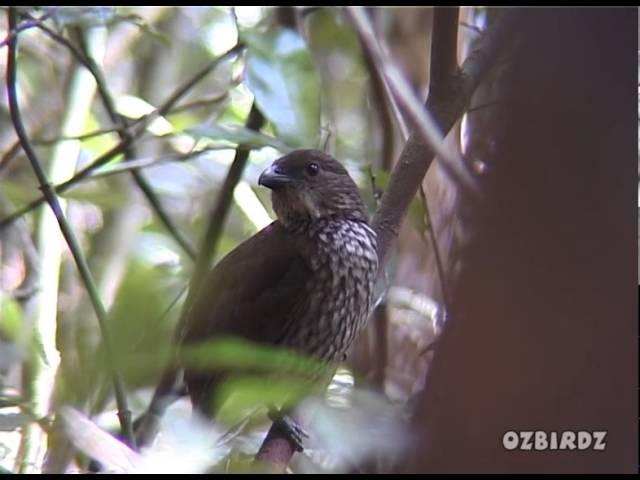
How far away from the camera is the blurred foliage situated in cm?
97

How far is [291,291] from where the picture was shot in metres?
2.62

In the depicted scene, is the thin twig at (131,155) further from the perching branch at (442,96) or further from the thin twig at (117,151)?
the perching branch at (442,96)

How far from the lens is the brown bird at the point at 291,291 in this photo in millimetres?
2557

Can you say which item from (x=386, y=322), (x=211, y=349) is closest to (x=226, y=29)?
(x=386, y=322)

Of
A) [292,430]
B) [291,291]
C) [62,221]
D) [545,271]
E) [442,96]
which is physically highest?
[442,96]

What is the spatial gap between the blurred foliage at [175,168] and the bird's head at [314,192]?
55 mm

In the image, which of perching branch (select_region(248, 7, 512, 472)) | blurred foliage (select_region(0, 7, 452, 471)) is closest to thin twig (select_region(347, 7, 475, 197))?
blurred foliage (select_region(0, 7, 452, 471))

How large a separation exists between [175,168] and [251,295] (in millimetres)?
610

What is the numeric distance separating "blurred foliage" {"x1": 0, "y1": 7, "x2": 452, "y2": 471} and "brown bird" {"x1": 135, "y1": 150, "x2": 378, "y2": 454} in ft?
0.38

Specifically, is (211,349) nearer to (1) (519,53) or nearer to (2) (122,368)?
(2) (122,368)

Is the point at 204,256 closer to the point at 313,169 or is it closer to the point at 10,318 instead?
the point at 313,169

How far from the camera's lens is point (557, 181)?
79 centimetres

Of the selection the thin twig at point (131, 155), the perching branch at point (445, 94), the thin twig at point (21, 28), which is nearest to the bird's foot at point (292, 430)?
the perching branch at point (445, 94)

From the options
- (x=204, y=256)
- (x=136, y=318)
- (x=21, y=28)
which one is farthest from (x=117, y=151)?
(x=136, y=318)
